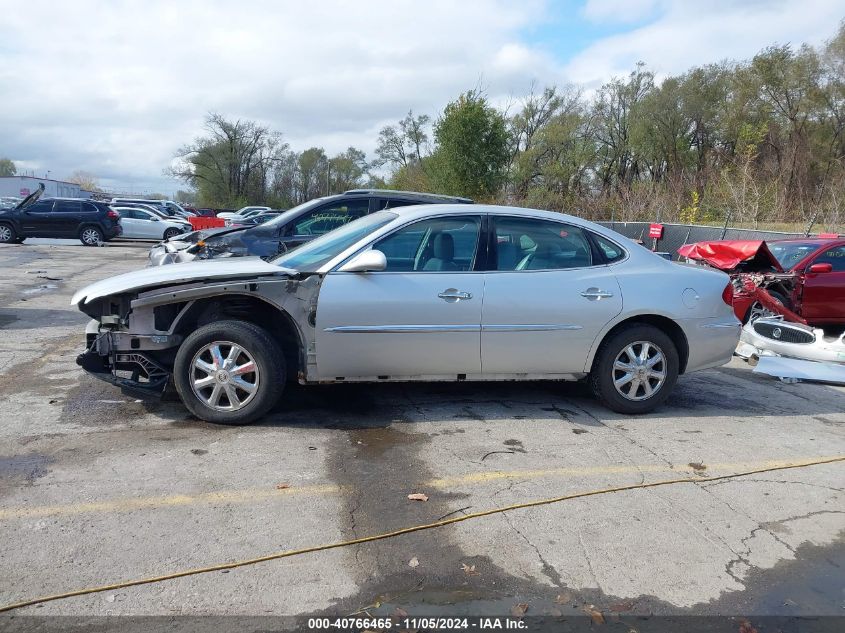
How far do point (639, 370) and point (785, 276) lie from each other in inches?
202

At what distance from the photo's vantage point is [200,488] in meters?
4.09

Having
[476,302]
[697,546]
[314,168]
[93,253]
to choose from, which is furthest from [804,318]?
[314,168]

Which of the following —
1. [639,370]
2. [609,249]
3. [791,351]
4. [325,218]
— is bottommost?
[791,351]

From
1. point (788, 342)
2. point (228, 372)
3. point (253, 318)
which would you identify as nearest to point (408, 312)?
point (253, 318)

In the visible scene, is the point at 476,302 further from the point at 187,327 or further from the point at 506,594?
the point at 506,594

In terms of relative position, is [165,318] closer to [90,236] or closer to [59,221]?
[90,236]

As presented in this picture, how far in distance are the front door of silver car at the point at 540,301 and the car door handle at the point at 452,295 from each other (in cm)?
18

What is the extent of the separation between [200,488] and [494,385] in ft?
10.4

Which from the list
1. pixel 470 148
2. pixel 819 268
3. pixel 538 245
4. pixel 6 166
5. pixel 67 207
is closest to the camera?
pixel 538 245

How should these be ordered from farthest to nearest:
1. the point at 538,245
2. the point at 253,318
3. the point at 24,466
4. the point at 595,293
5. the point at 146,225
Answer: the point at 146,225, the point at 538,245, the point at 595,293, the point at 253,318, the point at 24,466

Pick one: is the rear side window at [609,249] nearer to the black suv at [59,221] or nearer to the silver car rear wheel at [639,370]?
the silver car rear wheel at [639,370]

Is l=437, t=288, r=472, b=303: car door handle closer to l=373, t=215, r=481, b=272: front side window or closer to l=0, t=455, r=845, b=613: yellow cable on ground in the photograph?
l=373, t=215, r=481, b=272: front side window

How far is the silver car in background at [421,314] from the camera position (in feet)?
16.7

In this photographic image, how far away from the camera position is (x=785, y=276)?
31.3 feet
